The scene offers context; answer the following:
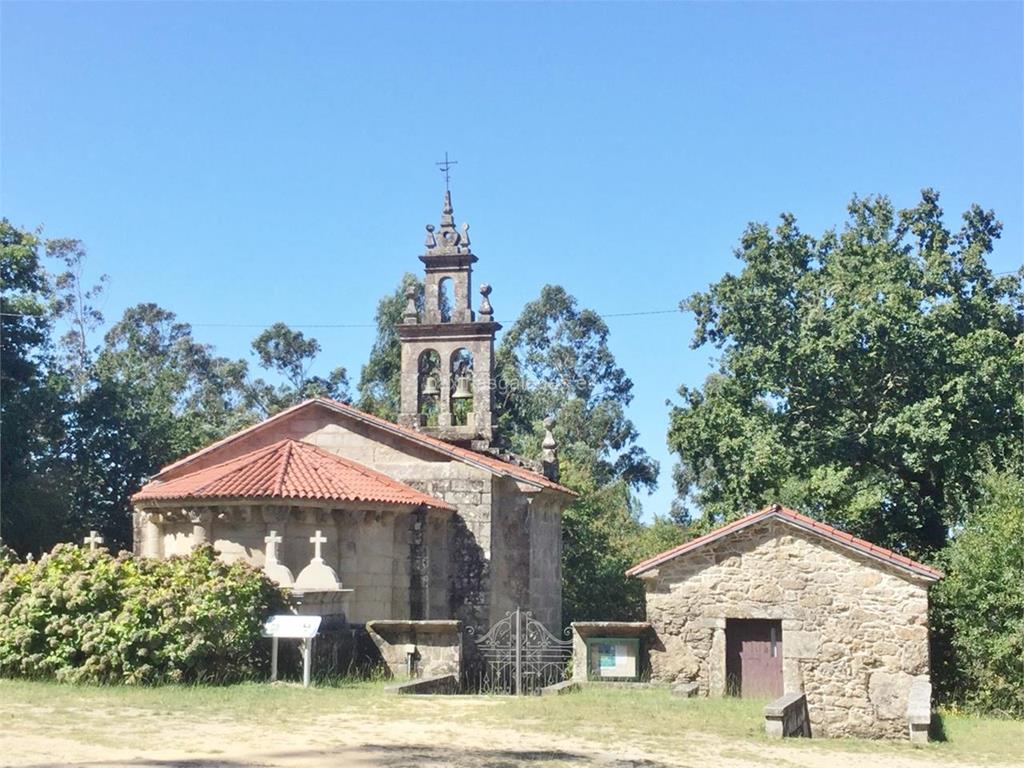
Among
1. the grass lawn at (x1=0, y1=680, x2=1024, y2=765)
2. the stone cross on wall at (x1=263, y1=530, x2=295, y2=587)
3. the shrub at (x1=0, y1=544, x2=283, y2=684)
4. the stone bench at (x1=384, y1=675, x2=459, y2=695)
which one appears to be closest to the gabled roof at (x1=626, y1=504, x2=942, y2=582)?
the grass lawn at (x1=0, y1=680, x2=1024, y2=765)

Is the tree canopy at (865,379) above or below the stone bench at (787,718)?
above

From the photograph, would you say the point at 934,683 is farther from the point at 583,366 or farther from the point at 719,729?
the point at 583,366

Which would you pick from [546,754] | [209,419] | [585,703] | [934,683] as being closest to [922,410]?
[934,683]

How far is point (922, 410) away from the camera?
91.8 feet

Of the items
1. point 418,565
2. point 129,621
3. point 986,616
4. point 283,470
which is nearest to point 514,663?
point 418,565

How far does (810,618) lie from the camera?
776 inches

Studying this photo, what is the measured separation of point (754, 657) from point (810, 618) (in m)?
1.17

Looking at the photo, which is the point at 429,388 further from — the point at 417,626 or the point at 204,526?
the point at 417,626

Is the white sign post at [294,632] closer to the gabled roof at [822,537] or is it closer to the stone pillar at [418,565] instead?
the stone pillar at [418,565]

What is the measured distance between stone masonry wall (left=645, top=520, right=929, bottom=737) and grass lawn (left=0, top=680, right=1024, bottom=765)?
166cm

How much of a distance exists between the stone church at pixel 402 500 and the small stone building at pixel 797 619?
4504mm

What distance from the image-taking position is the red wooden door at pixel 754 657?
19984mm

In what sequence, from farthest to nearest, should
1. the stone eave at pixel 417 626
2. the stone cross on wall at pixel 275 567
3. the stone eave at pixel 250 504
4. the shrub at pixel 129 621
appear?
the stone eave at pixel 250 504 → the stone eave at pixel 417 626 → the stone cross on wall at pixel 275 567 → the shrub at pixel 129 621

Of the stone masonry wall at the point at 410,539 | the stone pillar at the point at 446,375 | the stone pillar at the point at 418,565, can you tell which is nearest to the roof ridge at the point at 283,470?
the stone masonry wall at the point at 410,539
